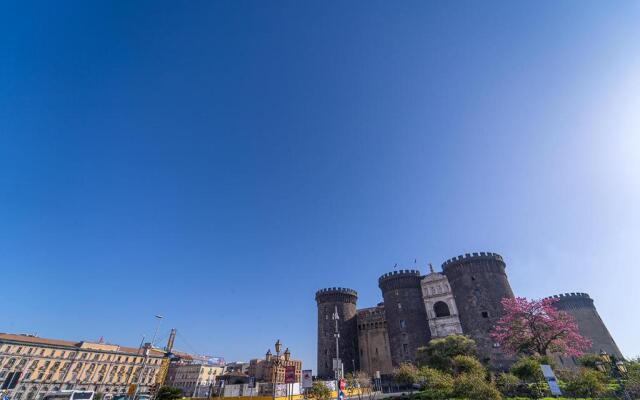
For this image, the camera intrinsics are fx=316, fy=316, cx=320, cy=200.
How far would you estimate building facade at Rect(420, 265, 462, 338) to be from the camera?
151 feet

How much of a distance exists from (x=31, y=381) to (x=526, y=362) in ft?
301

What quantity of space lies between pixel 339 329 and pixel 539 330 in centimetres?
3097

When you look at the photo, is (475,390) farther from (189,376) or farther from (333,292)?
(189,376)

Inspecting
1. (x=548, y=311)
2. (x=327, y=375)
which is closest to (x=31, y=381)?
(x=327, y=375)

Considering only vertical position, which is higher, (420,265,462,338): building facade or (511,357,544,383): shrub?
(420,265,462,338): building facade

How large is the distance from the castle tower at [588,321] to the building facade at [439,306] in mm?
20190

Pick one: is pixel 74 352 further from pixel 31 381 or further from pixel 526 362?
pixel 526 362

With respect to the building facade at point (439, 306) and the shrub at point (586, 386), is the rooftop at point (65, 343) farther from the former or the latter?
the shrub at point (586, 386)

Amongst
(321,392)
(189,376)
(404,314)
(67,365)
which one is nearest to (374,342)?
(404,314)

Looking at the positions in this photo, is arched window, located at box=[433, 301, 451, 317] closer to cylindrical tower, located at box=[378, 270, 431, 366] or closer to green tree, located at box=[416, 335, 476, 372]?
cylindrical tower, located at box=[378, 270, 431, 366]

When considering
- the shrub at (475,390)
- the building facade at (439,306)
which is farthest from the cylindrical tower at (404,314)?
the shrub at (475,390)

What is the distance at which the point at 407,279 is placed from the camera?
5191cm

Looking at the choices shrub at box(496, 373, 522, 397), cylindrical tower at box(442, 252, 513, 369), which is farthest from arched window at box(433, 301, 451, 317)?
shrub at box(496, 373, 522, 397)

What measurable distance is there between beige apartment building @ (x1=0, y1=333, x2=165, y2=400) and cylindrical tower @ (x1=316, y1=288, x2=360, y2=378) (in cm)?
3748
